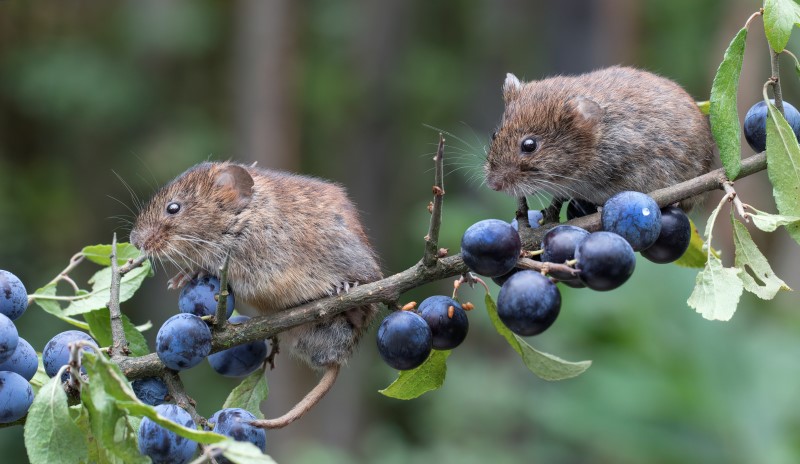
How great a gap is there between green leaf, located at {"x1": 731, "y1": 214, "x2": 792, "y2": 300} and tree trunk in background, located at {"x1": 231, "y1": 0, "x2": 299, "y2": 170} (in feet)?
22.8

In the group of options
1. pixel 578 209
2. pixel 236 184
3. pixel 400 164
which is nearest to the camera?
pixel 578 209

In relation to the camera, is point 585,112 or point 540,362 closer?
point 540,362

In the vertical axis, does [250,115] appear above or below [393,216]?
above

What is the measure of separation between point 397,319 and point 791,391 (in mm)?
4812

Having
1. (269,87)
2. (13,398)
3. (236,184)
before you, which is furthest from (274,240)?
(269,87)

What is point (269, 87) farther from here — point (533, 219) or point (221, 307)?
point (221, 307)

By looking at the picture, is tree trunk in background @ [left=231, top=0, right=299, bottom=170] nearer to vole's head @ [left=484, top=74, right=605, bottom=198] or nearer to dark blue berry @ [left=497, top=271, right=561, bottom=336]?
vole's head @ [left=484, top=74, right=605, bottom=198]

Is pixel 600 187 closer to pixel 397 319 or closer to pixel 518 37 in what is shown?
pixel 397 319

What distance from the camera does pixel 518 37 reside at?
10641 mm

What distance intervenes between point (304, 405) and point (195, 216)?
1006 millimetres

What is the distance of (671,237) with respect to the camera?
2.10m

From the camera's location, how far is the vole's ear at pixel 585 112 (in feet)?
10.1

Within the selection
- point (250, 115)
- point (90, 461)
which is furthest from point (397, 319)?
point (250, 115)

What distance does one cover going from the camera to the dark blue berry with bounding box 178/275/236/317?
2336 millimetres
